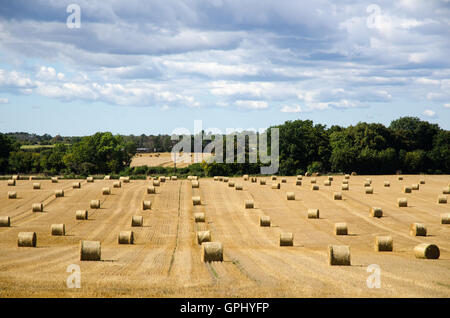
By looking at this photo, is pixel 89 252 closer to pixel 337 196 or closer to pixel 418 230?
pixel 418 230

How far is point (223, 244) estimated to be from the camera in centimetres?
3244

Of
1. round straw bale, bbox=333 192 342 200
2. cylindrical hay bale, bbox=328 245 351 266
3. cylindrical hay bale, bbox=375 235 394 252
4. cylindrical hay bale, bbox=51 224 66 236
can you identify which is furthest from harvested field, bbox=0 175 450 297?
cylindrical hay bale, bbox=375 235 394 252

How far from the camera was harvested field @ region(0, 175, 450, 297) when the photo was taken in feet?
56.9

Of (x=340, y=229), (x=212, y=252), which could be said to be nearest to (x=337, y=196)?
(x=340, y=229)

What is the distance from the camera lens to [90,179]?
70.6 metres

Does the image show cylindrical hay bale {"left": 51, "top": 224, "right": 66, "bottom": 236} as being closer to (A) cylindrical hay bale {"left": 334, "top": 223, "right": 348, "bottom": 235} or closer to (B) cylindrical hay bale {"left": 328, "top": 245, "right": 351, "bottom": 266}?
(A) cylindrical hay bale {"left": 334, "top": 223, "right": 348, "bottom": 235}

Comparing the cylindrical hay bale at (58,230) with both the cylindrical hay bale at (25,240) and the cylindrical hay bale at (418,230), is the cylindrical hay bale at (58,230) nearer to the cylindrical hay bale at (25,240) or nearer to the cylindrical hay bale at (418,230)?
the cylindrical hay bale at (25,240)

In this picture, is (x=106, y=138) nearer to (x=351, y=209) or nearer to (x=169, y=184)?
(x=169, y=184)

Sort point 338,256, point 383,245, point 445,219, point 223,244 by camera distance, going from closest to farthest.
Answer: point 338,256
point 383,245
point 223,244
point 445,219

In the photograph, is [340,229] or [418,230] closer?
[418,230]

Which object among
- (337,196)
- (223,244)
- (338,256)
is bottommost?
(223,244)

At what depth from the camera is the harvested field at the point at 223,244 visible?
1733 centimetres
